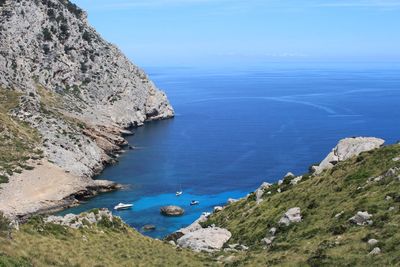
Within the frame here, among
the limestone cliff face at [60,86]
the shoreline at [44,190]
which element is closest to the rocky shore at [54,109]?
the limestone cliff face at [60,86]

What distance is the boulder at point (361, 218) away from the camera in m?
35.5

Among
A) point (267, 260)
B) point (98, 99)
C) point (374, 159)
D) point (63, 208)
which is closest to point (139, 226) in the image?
point (63, 208)

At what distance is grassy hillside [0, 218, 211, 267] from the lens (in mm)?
29250

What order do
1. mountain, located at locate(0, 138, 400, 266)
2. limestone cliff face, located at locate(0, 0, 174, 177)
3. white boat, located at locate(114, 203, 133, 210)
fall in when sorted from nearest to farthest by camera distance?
mountain, located at locate(0, 138, 400, 266), white boat, located at locate(114, 203, 133, 210), limestone cliff face, located at locate(0, 0, 174, 177)

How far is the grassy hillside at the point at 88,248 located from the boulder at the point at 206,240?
3097 mm

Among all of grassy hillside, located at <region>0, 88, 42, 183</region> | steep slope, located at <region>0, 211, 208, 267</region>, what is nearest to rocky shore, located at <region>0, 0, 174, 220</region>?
grassy hillside, located at <region>0, 88, 42, 183</region>

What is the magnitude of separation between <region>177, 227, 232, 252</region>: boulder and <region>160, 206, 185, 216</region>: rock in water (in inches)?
1808

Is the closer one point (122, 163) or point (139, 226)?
point (139, 226)

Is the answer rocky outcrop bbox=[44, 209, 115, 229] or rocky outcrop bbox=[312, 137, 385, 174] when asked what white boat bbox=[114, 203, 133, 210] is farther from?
rocky outcrop bbox=[44, 209, 115, 229]

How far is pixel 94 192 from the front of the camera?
111562mm

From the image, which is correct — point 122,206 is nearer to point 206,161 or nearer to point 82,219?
point 206,161

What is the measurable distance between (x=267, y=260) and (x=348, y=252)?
6.43m

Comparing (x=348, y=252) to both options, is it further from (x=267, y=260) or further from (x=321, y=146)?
(x=321, y=146)

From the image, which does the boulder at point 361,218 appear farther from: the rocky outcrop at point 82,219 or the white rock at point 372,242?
the rocky outcrop at point 82,219
